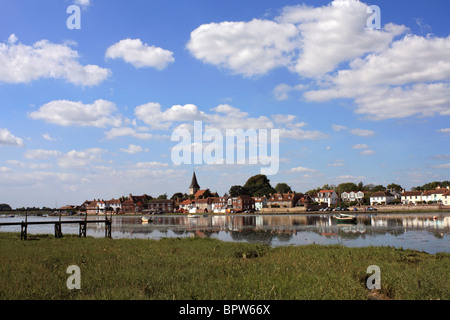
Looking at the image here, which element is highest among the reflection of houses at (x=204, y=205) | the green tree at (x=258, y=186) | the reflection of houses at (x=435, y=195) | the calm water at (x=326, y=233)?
the green tree at (x=258, y=186)

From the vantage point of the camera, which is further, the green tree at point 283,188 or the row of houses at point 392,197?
the green tree at point 283,188

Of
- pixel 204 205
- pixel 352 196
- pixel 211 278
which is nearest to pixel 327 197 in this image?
pixel 352 196

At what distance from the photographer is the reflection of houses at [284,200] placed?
160m

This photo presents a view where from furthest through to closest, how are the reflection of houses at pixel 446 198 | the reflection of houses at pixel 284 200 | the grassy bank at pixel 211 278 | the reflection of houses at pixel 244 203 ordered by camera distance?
the reflection of houses at pixel 244 203, the reflection of houses at pixel 284 200, the reflection of houses at pixel 446 198, the grassy bank at pixel 211 278

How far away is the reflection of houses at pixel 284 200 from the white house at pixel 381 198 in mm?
31150

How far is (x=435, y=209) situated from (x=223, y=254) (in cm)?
11726

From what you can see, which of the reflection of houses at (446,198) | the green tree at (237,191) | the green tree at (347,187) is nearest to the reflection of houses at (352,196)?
the green tree at (347,187)

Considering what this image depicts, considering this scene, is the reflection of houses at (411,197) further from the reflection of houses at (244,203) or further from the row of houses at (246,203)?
the reflection of houses at (244,203)

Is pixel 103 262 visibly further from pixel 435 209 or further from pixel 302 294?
pixel 435 209

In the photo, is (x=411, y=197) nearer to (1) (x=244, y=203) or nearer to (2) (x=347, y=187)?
(2) (x=347, y=187)

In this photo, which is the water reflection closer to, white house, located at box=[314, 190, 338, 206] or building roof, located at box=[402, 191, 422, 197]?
building roof, located at box=[402, 191, 422, 197]

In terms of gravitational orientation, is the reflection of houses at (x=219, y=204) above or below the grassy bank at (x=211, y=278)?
below
